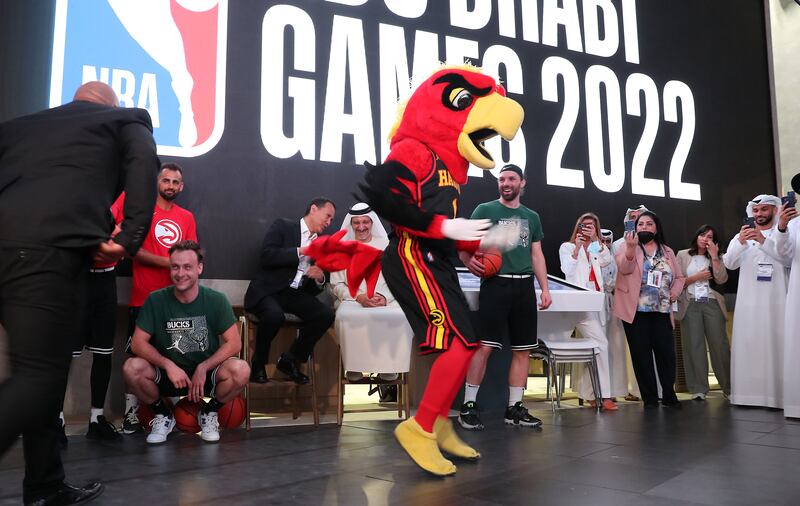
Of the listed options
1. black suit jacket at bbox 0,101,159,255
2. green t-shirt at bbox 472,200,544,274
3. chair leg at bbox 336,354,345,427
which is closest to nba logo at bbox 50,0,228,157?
chair leg at bbox 336,354,345,427

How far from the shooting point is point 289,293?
4688 mm

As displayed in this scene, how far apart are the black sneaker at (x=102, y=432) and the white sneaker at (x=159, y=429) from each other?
267 millimetres

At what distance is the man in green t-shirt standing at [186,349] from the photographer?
369cm

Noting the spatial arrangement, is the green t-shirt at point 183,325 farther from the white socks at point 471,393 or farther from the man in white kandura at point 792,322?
the man in white kandura at point 792,322

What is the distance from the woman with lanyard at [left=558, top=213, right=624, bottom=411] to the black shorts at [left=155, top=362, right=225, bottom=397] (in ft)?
9.98

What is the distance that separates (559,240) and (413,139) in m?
3.83

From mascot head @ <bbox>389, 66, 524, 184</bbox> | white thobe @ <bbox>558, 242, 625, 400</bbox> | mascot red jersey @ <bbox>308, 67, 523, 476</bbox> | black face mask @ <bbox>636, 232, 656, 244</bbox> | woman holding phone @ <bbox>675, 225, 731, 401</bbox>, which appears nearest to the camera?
mascot red jersey @ <bbox>308, 67, 523, 476</bbox>

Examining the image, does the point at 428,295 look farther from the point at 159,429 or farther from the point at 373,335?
the point at 159,429

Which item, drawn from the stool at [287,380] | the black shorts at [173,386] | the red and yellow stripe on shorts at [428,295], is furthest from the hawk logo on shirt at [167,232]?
the red and yellow stripe on shorts at [428,295]

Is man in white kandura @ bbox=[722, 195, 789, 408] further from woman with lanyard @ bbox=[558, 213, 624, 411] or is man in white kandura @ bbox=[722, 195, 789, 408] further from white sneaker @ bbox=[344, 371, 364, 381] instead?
white sneaker @ bbox=[344, 371, 364, 381]

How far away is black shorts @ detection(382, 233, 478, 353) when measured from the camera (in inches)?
112

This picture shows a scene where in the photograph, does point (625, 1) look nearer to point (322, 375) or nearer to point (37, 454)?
point (322, 375)

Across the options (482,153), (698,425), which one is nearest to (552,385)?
(698,425)

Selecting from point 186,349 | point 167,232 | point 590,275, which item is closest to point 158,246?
point 167,232
